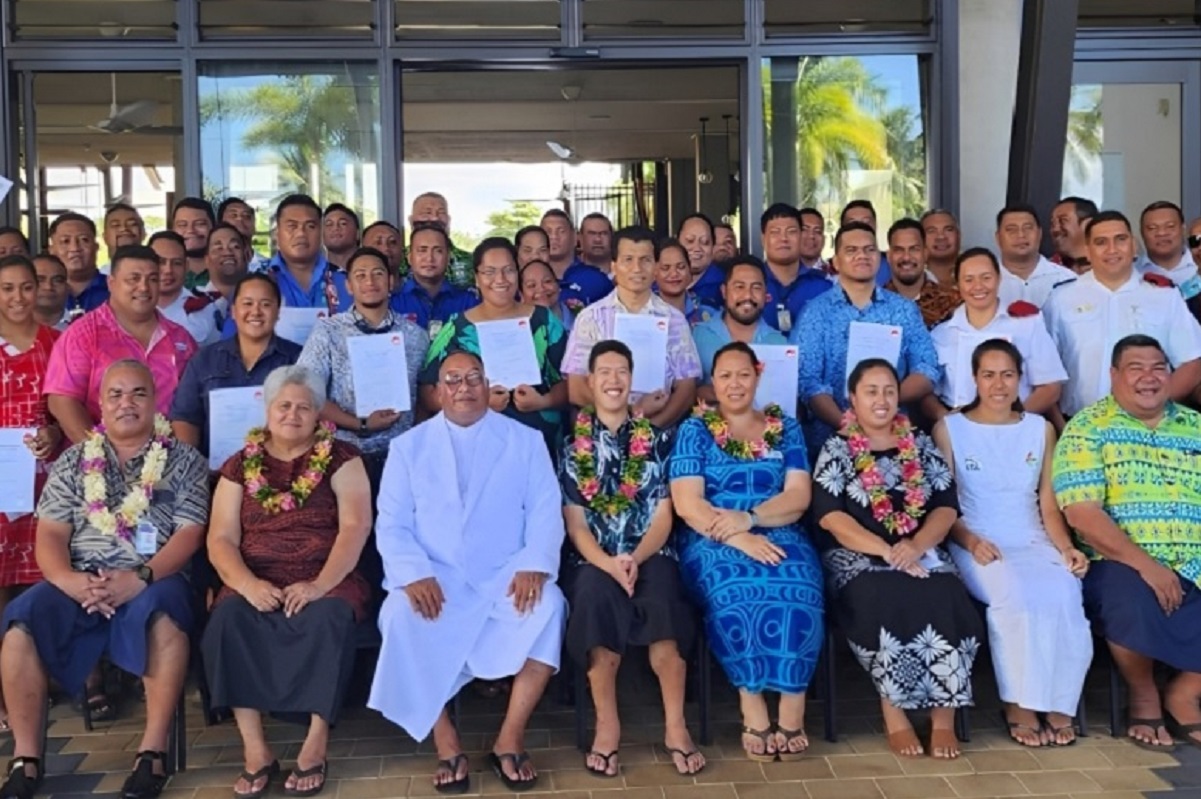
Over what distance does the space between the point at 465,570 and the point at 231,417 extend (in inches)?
46.1

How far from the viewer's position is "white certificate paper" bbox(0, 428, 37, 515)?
4.33 meters

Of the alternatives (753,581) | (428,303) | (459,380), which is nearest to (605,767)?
(753,581)

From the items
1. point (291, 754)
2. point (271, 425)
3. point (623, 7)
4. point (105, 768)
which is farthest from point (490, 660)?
point (623, 7)

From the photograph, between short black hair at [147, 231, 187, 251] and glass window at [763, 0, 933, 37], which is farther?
glass window at [763, 0, 933, 37]

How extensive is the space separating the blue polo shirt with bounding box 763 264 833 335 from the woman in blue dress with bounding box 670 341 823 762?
0.95 m

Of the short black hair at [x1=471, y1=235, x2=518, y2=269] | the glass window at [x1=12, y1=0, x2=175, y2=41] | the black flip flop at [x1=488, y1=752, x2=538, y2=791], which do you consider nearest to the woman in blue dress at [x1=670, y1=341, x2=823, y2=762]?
the black flip flop at [x1=488, y1=752, x2=538, y2=791]

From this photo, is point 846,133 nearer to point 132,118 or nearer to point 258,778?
point 258,778

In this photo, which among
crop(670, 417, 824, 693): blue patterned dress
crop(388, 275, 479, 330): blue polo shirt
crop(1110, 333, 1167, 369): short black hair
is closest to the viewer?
crop(670, 417, 824, 693): blue patterned dress

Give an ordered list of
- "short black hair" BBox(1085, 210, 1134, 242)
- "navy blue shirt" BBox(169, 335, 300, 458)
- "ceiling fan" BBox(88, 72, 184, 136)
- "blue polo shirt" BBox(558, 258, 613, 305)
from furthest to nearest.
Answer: "ceiling fan" BBox(88, 72, 184, 136)
"blue polo shirt" BBox(558, 258, 613, 305)
"short black hair" BBox(1085, 210, 1134, 242)
"navy blue shirt" BBox(169, 335, 300, 458)

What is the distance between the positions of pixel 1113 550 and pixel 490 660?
7.83 feet

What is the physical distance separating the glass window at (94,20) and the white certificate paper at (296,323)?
2911 mm

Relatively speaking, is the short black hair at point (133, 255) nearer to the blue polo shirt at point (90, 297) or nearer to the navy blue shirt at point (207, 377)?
the navy blue shirt at point (207, 377)

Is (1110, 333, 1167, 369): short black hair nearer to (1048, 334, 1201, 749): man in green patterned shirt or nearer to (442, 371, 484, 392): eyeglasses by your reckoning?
(1048, 334, 1201, 749): man in green patterned shirt

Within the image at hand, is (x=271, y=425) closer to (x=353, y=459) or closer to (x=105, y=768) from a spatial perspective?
(x=353, y=459)
